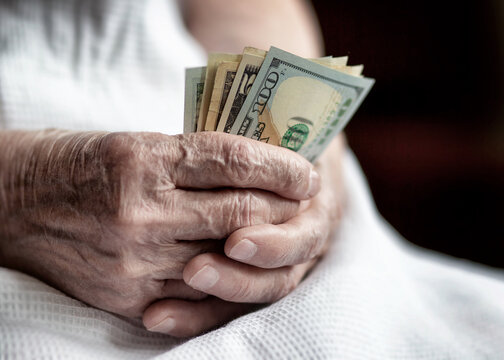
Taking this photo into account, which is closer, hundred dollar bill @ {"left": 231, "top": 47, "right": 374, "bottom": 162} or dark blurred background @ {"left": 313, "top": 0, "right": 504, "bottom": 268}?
hundred dollar bill @ {"left": 231, "top": 47, "right": 374, "bottom": 162}

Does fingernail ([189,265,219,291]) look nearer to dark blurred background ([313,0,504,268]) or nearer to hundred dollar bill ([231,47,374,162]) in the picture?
hundred dollar bill ([231,47,374,162])

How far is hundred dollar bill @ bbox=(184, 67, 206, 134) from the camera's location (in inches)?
19.5

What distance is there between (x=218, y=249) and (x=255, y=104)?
6.4 inches

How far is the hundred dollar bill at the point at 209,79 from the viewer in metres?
0.48

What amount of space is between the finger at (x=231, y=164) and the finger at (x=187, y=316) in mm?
139

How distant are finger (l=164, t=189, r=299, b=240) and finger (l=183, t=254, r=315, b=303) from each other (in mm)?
28

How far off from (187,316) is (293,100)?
265 millimetres

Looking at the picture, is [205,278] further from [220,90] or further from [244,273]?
[220,90]

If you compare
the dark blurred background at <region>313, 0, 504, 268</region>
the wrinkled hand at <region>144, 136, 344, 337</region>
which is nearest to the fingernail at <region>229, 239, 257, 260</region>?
the wrinkled hand at <region>144, 136, 344, 337</region>

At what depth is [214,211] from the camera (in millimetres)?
444

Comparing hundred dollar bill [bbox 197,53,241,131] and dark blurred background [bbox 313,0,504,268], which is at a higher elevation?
hundred dollar bill [bbox 197,53,241,131]

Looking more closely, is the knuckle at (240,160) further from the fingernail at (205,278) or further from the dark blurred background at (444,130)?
the dark blurred background at (444,130)

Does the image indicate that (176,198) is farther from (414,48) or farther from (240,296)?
(414,48)

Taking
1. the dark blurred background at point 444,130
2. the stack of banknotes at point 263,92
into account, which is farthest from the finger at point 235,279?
the dark blurred background at point 444,130
